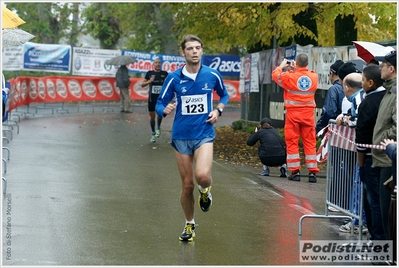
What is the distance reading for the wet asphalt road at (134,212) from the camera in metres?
7.54

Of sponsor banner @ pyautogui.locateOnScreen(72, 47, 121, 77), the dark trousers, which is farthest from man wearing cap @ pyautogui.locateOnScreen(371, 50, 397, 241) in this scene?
sponsor banner @ pyautogui.locateOnScreen(72, 47, 121, 77)

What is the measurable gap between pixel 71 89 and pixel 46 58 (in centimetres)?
210

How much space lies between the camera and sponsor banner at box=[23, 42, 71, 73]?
112 ft

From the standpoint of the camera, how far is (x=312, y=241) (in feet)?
27.3

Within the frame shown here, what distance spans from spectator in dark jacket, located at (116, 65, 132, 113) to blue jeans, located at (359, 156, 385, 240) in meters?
24.8

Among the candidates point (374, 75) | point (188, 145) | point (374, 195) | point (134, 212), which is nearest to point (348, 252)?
point (374, 195)

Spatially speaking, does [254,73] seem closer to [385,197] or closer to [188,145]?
[188,145]

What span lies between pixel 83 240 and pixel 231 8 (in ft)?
40.5

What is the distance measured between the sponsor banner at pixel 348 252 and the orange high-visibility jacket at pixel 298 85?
5341mm

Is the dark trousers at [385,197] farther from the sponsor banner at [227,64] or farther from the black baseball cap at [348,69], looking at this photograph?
the sponsor banner at [227,64]

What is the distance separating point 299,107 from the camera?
1337 centimetres

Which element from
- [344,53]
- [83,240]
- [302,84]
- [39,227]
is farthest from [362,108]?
[344,53]

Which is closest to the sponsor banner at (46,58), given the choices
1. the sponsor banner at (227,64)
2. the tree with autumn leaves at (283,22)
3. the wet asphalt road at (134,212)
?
the sponsor banner at (227,64)

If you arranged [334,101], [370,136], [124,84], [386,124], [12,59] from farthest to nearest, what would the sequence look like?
[12,59], [124,84], [334,101], [370,136], [386,124]
